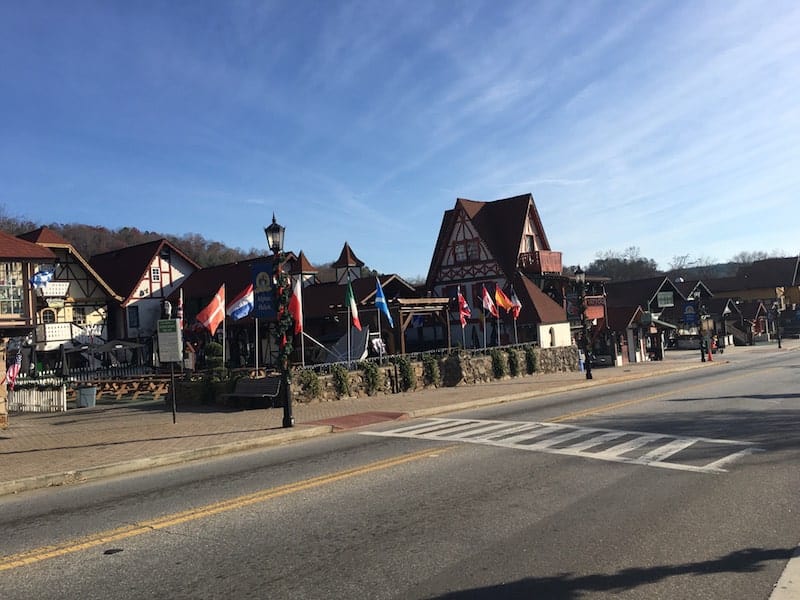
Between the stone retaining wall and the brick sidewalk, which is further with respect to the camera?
the stone retaining wall

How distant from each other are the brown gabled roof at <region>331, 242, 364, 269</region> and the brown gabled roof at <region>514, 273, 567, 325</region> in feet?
37.1

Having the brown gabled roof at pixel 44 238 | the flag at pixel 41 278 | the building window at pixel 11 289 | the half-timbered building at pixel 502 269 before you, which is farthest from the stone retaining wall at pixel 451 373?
the brown gabled roof at pixel 44 238

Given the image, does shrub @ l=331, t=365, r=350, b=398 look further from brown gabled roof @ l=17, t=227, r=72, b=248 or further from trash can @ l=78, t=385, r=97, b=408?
brown gabled roof @ l=17, t=227, r=72, b=248

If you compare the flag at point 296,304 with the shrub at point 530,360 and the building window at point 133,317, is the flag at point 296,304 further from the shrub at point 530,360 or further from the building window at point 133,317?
the building window at point 133,317

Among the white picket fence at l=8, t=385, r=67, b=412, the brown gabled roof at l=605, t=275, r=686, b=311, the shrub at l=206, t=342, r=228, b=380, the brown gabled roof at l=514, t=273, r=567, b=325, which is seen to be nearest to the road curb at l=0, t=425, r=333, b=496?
the shrub at l=206, t=342, r=228, b=380

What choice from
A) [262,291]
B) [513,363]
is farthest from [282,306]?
[513,363]

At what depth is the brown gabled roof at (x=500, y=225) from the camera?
40.8 metres

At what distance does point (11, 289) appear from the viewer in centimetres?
1736

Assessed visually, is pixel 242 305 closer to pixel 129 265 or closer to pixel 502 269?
pixel 502 269

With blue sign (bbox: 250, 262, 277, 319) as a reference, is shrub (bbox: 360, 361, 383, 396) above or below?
below

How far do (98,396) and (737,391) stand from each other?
79.5 feet

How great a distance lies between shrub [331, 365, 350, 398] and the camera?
2111cm

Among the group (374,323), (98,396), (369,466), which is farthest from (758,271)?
(369,466)

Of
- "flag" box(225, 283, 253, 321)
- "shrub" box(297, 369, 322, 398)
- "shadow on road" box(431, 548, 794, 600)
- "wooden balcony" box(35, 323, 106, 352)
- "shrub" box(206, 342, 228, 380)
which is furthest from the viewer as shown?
"wooden balcony" box(35, 323, 106, 352)
